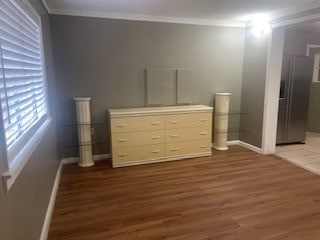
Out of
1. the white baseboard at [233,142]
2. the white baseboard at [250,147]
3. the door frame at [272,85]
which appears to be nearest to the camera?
the door frame at [272,85]

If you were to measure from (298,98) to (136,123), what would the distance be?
313cm

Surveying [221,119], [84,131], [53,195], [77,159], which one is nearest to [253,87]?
[221,119]

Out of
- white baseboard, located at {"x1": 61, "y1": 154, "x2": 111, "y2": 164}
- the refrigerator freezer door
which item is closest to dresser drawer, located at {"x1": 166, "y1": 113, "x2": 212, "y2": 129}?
white baseboard, located at {"x1": 61, "y1": 154, "x2": 111, "y2": 164}

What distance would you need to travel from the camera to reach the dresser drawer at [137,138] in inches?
143

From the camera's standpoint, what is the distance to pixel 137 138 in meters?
3.71

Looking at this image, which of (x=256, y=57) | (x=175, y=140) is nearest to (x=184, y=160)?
(x=175, y=140)

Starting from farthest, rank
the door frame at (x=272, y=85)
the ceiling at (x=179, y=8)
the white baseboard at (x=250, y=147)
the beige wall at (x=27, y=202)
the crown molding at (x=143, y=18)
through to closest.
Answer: the white baseboard at (x=250, y=147), the door frame at (x=272, y=85), the crown molding at (x=143, y=18), the ceiling at (x=179, y=8), the beige wall at (x=27, y=202)

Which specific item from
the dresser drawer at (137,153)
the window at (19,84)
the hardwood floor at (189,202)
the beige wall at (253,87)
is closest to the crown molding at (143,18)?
the beige wall at (253,87)

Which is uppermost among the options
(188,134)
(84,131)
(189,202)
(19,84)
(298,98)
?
(19,84)

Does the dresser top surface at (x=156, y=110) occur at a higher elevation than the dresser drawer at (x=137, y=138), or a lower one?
higher

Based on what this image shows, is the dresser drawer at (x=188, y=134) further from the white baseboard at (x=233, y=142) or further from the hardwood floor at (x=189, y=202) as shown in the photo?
the white baseboard at (x=233, y=142)

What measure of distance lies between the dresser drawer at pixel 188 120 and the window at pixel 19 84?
6.35 feet

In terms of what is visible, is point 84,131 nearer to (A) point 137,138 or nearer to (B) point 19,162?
(A) point 137,138

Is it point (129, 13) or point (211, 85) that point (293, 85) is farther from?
point (129, 13)
